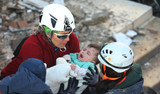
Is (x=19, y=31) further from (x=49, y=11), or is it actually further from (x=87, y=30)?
(x=49, y=11)

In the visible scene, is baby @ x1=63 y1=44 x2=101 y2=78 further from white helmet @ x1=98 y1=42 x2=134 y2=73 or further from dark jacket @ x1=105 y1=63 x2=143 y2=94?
dark jacket @ x1=105 y1=63 x2=143 y2=94

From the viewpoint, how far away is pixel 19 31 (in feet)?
18.2

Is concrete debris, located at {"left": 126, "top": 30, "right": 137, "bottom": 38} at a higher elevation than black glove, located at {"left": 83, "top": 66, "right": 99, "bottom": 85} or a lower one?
lower

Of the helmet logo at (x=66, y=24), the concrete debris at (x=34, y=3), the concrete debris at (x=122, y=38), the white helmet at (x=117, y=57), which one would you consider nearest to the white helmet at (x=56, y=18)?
the helmet logo at (x=66, y=24)

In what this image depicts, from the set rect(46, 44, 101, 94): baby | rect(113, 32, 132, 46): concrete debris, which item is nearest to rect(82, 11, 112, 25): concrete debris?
rect(113, 32, 132, 46): concrete debris

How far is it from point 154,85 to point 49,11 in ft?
9.98

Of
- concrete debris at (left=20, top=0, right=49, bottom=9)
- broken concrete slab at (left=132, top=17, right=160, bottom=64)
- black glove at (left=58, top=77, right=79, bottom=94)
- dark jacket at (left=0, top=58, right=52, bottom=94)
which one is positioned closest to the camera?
dark jacket at (left=0, top=58, right=52, bottom=94)

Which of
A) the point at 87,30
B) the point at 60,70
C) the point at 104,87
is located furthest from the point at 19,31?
the point at 104,87

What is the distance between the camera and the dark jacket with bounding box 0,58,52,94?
67.0 inches

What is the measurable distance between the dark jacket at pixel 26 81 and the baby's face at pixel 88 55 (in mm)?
1237

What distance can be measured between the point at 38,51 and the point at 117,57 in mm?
1119

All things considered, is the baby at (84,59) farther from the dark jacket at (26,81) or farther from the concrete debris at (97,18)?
the concrete debris at (97,18)

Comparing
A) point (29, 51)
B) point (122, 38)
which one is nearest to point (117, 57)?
point (29, 51)

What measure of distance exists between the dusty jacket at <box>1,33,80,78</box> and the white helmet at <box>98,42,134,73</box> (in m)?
0.74
